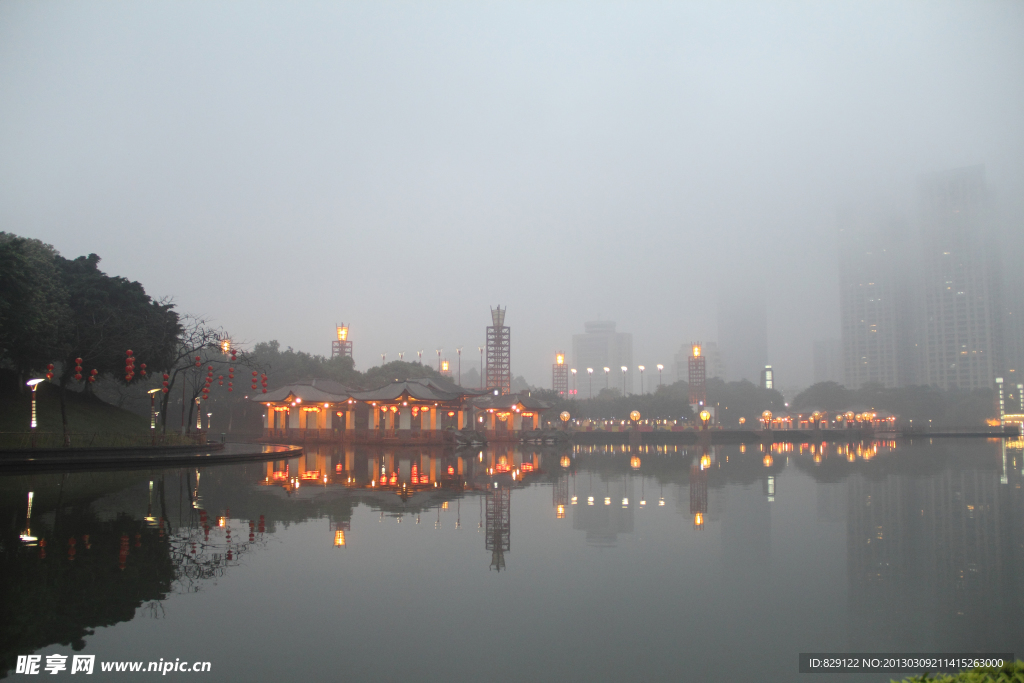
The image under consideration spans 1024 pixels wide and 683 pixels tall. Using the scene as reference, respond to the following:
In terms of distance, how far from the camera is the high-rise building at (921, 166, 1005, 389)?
345ft

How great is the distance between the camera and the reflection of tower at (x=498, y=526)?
909 cm

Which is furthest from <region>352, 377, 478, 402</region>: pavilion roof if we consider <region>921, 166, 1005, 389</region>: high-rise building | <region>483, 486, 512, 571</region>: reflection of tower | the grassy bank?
<region>921, 166, 1005, 389</region>: high-rise building

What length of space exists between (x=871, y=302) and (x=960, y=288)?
62.3 feet

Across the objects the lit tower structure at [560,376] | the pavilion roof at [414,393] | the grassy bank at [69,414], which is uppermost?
the lit tower structure at [560,376]

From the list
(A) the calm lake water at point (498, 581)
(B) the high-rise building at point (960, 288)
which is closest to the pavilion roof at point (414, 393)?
(A) the calm lake water at point (498, 581)

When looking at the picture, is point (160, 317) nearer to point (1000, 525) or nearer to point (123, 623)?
point (123, 623)

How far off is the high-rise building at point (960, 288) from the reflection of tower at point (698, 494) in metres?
105

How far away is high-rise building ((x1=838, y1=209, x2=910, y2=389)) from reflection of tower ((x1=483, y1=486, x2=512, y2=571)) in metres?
119

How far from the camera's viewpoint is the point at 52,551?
8.65 m

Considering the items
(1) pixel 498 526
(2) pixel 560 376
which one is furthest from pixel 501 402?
(1) pixel 498 526

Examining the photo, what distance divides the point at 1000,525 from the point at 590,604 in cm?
920

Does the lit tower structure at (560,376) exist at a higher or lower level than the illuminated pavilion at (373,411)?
higher

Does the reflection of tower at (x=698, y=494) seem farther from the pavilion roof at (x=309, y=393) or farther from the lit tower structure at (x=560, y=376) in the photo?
the lit tower structure at (x=560, y=376)

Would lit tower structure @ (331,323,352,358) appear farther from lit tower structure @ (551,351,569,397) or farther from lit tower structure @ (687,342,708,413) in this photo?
lit tower structure @ (687,342,708,413)
